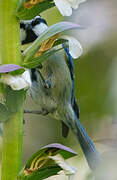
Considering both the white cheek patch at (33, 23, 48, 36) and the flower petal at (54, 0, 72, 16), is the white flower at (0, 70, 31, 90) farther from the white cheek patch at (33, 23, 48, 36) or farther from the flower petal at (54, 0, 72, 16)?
the white cheek patch at (33, 23, 48, 36)

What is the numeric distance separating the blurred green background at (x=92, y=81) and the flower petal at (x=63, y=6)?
145 centimetres

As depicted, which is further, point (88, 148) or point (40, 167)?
point (88, 148)

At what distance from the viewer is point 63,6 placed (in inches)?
33.9

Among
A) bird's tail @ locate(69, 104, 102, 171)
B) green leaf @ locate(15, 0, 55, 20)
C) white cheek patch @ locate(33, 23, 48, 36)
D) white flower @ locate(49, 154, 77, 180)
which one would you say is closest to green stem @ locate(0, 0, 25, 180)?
green leaf @ locate(15, 0, 55, 20)

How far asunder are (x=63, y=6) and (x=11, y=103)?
0.85ft

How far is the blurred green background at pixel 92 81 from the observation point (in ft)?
8.00

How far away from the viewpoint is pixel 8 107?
87cm

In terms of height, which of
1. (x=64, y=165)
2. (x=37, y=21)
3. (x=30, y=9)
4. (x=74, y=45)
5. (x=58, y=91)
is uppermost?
(x=37, y=21)

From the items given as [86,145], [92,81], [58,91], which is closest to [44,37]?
[86,145]

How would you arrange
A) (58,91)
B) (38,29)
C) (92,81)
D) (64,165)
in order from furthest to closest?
(92,81) < (58,91) < (38,29) < (64,165)

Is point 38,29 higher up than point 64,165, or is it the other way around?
point 38,29

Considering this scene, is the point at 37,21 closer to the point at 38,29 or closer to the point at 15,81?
the point at 38,29

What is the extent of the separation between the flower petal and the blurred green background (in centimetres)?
145

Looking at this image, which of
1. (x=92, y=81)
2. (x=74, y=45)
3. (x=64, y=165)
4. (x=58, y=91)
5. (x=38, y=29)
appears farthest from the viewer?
(x=92, y=81)
